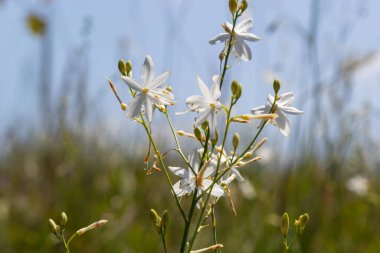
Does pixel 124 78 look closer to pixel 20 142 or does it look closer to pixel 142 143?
pixel 142 143

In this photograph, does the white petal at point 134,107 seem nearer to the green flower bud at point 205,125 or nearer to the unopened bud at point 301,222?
the green flower bud at point 205,125

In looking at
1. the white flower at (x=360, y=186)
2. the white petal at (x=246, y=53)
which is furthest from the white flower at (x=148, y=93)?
the white flower at (x=360, y=186)

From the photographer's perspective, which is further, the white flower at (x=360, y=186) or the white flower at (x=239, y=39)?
the white flower at (x=360, y=186)

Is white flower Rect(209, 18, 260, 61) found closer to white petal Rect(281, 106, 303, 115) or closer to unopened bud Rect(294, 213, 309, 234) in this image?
white petal Rect(281, 106, 303, 115)

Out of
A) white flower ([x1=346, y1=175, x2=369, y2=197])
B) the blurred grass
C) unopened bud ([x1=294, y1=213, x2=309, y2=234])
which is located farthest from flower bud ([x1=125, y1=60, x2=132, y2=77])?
white flower ([x1=346, y1=175, x2=369, y2=197])

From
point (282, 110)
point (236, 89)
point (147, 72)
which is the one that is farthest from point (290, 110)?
point (147, 72)

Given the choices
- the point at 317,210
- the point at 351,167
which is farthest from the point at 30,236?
the point at 351,167
